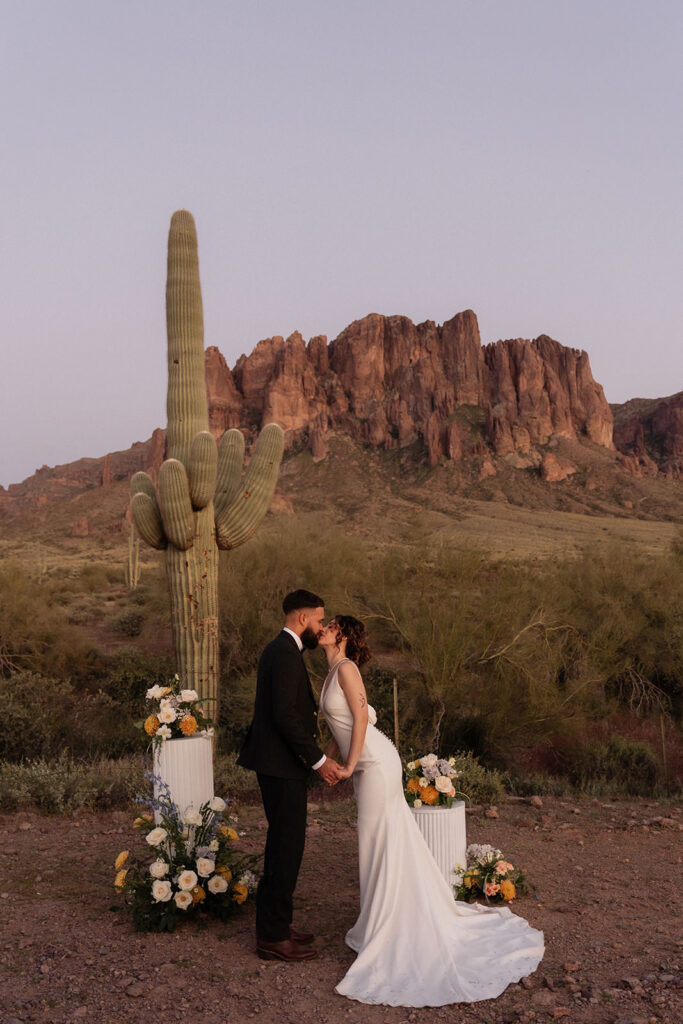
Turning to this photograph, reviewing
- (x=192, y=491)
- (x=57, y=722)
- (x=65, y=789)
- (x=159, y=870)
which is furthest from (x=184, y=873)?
(x=57, y=722)

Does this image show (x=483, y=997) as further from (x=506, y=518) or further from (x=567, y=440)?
(x=567, y=440)

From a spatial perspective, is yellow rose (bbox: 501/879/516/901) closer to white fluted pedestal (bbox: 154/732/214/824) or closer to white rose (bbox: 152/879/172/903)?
white fluted pedestal (bbox: 154/732/214/824)

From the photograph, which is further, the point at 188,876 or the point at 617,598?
the point at 617,598

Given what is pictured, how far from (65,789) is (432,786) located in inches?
183

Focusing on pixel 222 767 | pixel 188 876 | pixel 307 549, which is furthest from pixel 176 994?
pixel 307 549

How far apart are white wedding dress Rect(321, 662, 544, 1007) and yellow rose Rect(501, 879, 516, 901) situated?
23.9 inches

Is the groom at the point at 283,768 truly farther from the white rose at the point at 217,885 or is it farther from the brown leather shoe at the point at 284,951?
the white rose at the point at 217,885

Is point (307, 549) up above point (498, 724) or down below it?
above

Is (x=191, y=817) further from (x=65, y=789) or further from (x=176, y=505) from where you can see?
(x=176, y=505)

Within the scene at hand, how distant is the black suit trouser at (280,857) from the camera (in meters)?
4.59

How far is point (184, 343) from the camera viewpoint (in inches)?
418

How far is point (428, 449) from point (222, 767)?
6404 cm

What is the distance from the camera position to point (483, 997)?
4066 millimetres

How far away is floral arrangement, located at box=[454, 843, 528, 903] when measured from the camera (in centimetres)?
547
